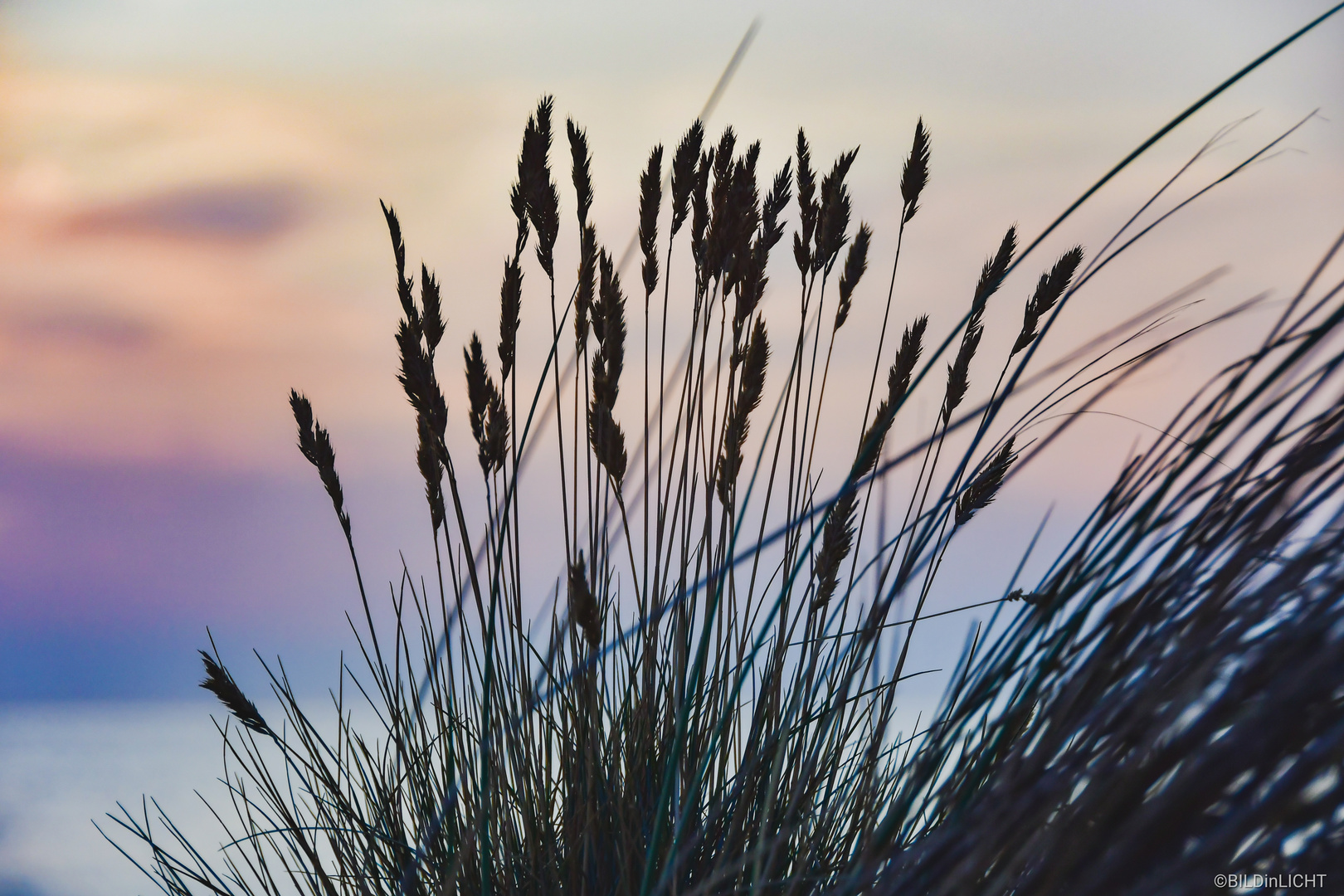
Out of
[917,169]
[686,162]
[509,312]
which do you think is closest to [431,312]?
[509,312]

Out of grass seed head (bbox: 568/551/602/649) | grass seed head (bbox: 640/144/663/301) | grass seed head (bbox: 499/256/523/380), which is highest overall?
grass seed head (bbox: 640/144/663/301)

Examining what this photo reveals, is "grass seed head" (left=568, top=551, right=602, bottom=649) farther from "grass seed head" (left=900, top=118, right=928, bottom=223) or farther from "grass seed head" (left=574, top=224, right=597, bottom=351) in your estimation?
"grass seed head" (left=900, top=118, right=928, bottom=223)

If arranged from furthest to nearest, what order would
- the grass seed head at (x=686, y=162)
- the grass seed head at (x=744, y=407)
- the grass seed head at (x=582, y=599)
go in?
the grass seed head at (x=686, y=162)
the grass seed head at (x=744, y=407)
the grass seed head at (x=582, y=599)

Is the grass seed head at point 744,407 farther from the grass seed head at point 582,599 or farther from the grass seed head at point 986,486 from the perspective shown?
the grass seed head at point 582,599

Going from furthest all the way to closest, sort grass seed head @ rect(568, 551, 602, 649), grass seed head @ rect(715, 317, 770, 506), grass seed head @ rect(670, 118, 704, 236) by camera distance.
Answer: grass seed head @ rect(670, 118, 704, 236) → grass seed head @ rect(715, 317, 770, 506) → grass seed head @ rect(568, 551, 602, 649)

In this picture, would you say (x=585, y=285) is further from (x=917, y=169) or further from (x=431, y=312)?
(x=917, y=169)

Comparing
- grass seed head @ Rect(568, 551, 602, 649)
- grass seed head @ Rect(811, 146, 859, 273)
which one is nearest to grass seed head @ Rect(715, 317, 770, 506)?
grass seed head @ Rect(811, 146, 859, 273)

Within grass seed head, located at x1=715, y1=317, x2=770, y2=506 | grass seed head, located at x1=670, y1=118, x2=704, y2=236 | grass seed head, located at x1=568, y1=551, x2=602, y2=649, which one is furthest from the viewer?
grass seed head, located at x1=670, y1=118, x2=704, y2=236

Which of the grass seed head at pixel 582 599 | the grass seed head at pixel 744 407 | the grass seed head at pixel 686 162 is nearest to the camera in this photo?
the grass seed head at pixel 582 599

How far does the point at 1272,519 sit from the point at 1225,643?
23cm

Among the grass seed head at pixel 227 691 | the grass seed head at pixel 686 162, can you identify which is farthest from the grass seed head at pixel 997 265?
the grass seed head at pixel 227 691

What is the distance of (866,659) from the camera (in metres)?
1.36

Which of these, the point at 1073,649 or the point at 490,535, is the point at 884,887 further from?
the point at 490,535

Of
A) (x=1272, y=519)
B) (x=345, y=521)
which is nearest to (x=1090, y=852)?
(x=1272, y=519)
